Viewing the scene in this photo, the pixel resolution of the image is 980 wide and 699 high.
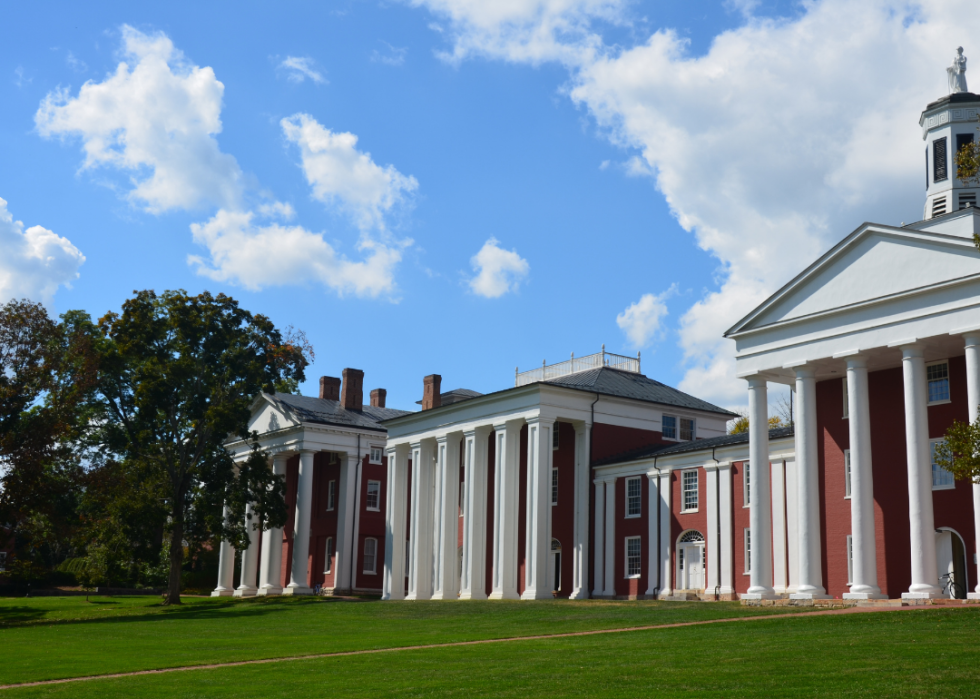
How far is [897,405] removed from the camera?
3556 cm

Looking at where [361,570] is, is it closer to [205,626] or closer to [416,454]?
[416,454]

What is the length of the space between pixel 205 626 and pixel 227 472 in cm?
1779

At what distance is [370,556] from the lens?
204 ft

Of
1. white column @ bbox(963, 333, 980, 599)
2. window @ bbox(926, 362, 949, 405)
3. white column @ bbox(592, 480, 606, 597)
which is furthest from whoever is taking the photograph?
white column @ bbox(592, 480, 606, 597)

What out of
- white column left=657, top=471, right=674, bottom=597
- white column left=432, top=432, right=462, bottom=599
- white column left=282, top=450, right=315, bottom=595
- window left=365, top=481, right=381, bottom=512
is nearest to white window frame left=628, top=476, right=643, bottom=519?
white column left=657, top=471, right=674, bottom=597

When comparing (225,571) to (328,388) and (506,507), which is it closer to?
(328,388)

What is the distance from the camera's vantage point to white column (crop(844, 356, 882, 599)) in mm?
32688

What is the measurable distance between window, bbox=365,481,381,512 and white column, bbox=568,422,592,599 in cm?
1806

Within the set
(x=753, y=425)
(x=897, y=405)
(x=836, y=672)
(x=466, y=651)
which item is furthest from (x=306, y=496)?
(x=836, y=672)

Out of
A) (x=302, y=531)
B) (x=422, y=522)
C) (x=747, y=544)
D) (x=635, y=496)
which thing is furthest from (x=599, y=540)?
(x=302, y=531)

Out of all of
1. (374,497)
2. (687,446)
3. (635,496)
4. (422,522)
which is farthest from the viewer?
(374,497)

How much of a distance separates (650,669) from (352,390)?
5076cm

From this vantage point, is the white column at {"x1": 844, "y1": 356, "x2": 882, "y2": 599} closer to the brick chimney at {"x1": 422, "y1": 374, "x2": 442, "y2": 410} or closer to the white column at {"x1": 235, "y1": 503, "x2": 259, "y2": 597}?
the brick chimney at {"x1": 422, "y1": 374, "x2": 442, "y2": 410}

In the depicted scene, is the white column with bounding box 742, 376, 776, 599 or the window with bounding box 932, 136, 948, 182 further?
the window with bounding box 932, 136, 948, 182
